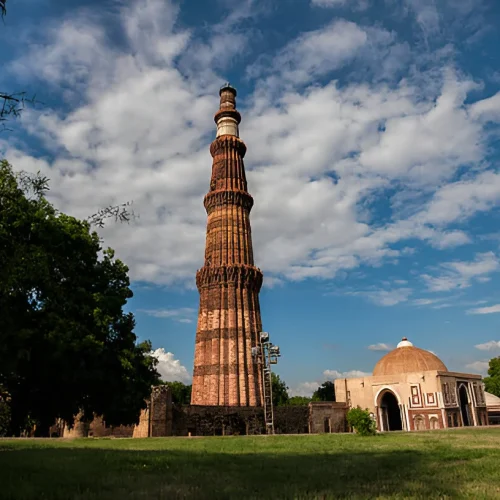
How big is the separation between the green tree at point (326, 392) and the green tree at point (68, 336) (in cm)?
4961

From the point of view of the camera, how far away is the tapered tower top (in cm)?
4600

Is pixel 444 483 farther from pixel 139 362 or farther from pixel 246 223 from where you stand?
pixel 246 223

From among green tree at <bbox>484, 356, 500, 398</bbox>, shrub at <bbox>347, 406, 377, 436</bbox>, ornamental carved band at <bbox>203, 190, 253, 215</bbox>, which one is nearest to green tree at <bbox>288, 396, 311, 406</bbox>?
green tree at <bbox>484, 356, 500, 398</bbox>

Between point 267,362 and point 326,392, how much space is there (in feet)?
113

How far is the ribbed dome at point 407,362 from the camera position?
42356 mm

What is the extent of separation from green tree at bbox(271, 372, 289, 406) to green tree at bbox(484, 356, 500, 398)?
2691 cm

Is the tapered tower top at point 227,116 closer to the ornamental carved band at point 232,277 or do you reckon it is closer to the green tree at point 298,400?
the ornamental carved band at point 232,277

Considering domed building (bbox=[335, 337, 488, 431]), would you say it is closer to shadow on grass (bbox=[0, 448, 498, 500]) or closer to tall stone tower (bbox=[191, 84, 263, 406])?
tall stone tower (bbox=[191, 84, 263, 406])

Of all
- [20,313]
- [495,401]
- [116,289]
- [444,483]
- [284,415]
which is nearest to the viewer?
[444,483]

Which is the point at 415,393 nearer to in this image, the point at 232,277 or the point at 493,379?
the point at 232,277

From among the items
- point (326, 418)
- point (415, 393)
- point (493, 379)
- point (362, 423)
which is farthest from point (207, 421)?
point (493, 379)

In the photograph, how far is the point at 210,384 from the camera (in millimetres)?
37875

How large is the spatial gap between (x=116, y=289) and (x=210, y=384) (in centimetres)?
1949

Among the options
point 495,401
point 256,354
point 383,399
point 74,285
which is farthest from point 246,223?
point 495,401
